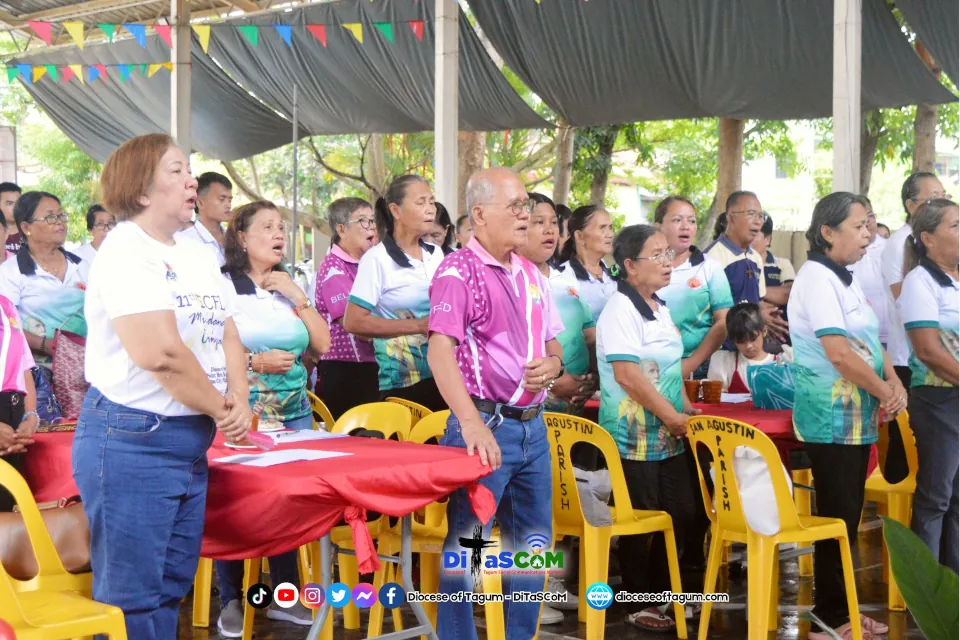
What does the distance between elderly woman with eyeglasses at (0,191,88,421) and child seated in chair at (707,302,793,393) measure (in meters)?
2.90

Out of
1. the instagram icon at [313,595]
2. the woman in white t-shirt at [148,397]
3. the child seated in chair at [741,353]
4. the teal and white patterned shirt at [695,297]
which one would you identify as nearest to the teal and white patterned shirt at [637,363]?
the child seated in chair at [741,353]

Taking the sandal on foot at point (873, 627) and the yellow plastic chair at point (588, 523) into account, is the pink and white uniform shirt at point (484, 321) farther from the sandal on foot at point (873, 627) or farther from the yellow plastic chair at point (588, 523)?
the sandal on foot at point (873, 627)

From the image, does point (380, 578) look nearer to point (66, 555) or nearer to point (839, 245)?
point (66, 555)

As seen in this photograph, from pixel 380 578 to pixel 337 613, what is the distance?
0.52 metres

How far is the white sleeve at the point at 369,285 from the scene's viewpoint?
15.5ft

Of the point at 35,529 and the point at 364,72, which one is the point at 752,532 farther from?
the point at 364,72

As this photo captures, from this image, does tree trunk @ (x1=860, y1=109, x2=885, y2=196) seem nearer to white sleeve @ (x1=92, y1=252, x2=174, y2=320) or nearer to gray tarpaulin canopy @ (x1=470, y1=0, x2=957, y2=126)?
gray tarpaulin canopy @ (x1=470, y1=0, x2=957, y2=126)

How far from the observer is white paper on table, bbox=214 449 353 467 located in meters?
3.04

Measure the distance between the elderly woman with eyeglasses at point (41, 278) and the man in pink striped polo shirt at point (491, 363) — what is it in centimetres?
242

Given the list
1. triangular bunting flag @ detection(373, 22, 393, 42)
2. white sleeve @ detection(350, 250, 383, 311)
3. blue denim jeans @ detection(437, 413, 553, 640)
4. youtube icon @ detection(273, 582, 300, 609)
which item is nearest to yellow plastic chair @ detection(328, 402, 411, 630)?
youtube icon @ detection(273, 582, 300, 609)

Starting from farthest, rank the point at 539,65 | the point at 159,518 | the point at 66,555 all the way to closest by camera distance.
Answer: the point at 539,65 → the point at 66,555 → the point at 159,518

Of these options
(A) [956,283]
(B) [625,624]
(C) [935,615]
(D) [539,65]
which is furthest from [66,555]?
(D) [539,65]

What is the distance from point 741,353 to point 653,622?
143 centimetres

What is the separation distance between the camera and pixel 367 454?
3154 mm
